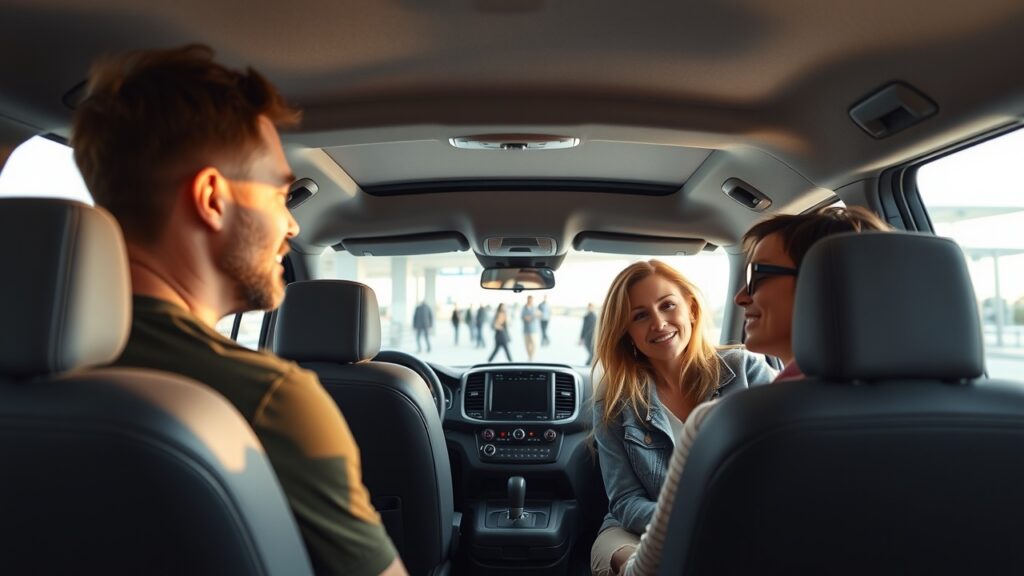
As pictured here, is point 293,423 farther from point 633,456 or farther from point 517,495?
point 517,495

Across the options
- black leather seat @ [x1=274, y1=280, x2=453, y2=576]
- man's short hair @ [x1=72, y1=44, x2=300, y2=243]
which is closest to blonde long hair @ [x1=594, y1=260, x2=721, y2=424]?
black leather seat @ [x1=274, y1=280, x2=453, y2=576]

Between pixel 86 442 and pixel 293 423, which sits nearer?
pixel 86 442

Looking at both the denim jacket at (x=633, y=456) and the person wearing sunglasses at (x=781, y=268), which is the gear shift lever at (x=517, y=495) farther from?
the person wearing sunglasses at (x=781, y=268)

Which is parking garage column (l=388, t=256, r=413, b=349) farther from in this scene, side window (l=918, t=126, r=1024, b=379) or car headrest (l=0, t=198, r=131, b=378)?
car headrest (l=0, t=198, r=131, b=378)

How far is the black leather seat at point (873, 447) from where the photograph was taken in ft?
4.59

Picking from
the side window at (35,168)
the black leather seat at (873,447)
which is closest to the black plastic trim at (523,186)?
the side window at (35,168)

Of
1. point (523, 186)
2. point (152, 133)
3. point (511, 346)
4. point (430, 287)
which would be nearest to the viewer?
point (152, 133)

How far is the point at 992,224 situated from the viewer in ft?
10.5

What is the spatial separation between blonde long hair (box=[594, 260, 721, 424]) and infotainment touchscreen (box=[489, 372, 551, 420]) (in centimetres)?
152

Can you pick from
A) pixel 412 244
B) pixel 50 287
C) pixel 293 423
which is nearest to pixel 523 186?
pixel 412 244

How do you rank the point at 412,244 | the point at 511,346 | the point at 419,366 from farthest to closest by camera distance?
the point at 511,346
the point at 412,244
the point at 419,366

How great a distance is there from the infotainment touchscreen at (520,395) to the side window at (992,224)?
8.33 ft

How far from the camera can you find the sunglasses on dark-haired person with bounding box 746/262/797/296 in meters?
2.10

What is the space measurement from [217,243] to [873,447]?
4.26 ft
